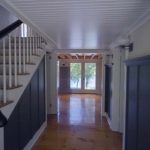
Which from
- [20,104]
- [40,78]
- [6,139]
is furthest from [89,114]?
[6,139]

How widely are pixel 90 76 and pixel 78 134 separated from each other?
22.4 ft

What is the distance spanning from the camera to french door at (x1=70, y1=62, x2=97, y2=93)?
11.1 m

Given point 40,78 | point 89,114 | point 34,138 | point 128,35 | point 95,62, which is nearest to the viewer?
point 128,35

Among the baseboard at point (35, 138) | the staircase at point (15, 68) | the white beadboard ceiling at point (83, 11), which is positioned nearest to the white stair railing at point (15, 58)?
the staircase at point (15, 68)

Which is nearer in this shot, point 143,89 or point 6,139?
point 143,89

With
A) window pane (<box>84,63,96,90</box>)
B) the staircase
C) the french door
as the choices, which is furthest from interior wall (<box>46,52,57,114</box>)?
window pane (<box>84,63,96,90</box>)

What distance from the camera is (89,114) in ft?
21.2

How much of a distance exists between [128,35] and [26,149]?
2.76 m

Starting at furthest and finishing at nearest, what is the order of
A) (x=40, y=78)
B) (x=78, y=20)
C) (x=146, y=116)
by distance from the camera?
1. (x=40, y=78)
2. (x=78, y=20)
3. (x=146, y=116)

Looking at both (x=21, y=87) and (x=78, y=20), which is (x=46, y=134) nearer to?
(x=21, y=87)

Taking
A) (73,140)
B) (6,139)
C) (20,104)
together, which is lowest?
(73,140)

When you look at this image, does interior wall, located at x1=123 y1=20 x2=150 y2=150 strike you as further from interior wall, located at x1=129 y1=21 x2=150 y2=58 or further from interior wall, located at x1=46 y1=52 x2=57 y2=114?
interior wall, located at x1=46 y1=52 x2=57 y2=114

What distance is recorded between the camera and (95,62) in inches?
434

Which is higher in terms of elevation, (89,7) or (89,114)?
(89,7)
